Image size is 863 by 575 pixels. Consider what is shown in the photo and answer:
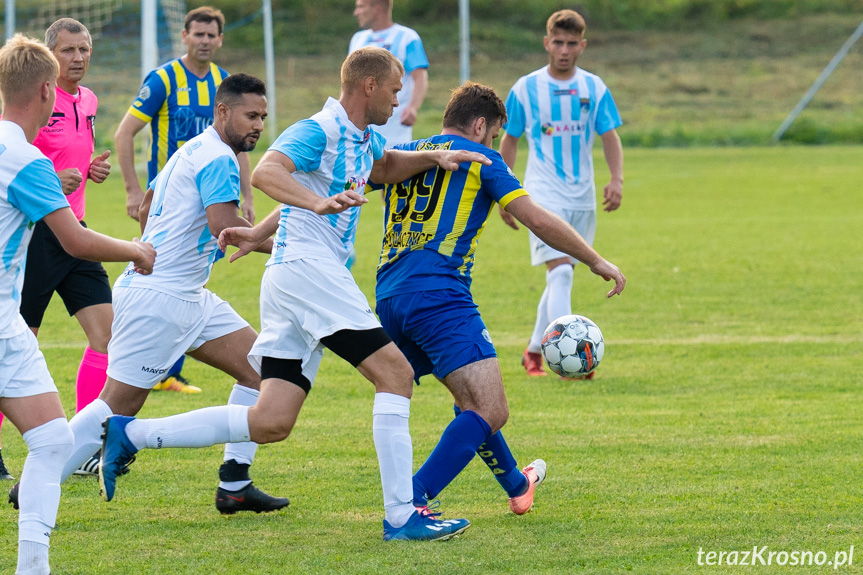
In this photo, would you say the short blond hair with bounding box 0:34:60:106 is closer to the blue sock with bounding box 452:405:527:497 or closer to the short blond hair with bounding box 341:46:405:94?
the short blond hair with bounding box 341:46:405:94

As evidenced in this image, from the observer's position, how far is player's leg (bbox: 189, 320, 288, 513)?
15.7 feet

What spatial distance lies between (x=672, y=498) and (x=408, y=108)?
17.9ft

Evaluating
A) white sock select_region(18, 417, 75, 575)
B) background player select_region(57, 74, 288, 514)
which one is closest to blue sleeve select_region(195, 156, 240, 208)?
background player select_region(57, 74, 288, 514)

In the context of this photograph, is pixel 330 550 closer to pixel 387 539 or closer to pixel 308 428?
pixel 387 539

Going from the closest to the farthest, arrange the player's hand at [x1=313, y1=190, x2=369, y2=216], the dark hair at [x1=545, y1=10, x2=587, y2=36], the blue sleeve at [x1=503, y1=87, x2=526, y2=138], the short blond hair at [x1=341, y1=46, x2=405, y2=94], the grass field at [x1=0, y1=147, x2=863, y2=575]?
the player's hand at [x1=313, y1=190, x2=369, y2=216]
the grass field at [x1=0, y1=147, x2=863, y2=575]
the short blond hair at [x1=341, y1=46, x2=405, y2=94]
the dark hair at [x1=545, y1=10, x2=587, y2=36]
the blue sleeve at [x1=503, y1=87, x2=526, y2=138]

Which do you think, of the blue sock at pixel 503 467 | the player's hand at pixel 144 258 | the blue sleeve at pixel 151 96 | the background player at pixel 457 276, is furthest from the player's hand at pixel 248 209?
the player's hand at pixel 144 258

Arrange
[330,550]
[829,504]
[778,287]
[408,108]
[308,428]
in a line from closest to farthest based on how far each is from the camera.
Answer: [330,550], [829,504], [308,428], [408,108], [778,287]

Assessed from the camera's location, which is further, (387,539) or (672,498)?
(672,498)

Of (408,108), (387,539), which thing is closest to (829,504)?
(387,539)

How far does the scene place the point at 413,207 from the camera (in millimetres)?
4766

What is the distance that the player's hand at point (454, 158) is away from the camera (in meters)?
4.58

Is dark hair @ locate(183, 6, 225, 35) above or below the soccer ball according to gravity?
above

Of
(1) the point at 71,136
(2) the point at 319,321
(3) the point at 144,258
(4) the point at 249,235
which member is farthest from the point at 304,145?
(1) the point at 71,136

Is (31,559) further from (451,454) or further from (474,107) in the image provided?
(474,107)
